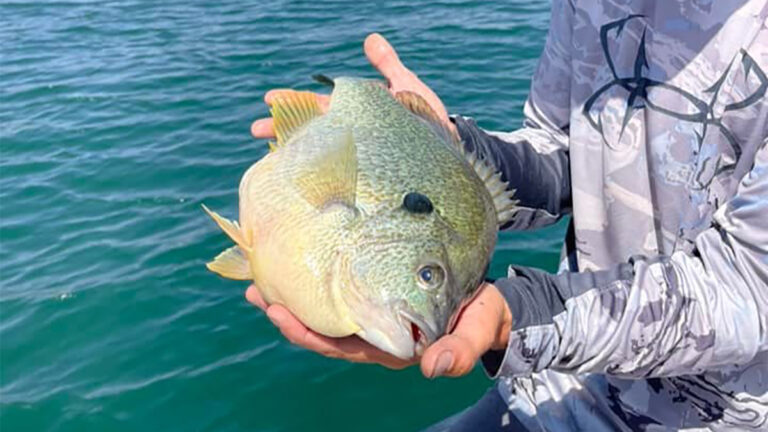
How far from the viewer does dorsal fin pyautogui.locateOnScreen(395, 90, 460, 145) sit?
2.60 m

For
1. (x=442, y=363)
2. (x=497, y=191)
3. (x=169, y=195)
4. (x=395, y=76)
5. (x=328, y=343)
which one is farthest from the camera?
(x=169, y=195)

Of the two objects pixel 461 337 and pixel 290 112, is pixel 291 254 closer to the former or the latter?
pixel 461 337

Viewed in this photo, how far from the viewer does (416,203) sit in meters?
2.09

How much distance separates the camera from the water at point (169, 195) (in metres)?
4.91

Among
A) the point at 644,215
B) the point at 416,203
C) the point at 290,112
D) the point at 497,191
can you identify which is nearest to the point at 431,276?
the point at 416,203

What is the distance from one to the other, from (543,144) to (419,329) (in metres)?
1.43

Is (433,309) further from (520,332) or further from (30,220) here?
(30,220)

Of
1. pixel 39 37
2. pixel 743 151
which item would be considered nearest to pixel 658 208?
pixel 743 151

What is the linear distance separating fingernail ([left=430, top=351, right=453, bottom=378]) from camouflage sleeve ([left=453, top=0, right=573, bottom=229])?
1182 millimetres

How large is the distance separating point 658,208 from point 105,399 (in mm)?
3527

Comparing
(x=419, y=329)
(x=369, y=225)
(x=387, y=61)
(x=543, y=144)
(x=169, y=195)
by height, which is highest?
(x=387, y=61)

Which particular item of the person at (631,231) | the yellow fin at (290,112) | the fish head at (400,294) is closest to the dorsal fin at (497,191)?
the person at (631,231)

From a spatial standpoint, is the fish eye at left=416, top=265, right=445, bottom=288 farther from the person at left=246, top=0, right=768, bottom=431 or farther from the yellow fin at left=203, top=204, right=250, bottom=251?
the yellow fin at left=203, top=204, right=250, bottom=251

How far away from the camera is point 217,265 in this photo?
7.52ft
